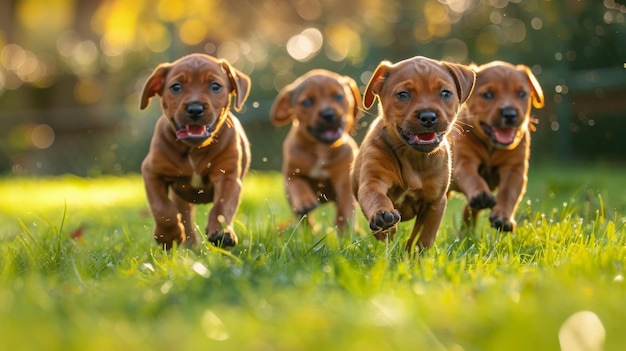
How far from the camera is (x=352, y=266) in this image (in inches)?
137

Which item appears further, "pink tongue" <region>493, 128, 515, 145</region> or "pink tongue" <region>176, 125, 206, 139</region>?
"pink tongue" <region>493, 128, 515, 145</region>

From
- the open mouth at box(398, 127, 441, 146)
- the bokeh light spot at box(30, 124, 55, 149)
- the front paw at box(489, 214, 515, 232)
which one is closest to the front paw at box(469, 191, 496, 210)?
the front paw at box(489, 214, 515, 232)

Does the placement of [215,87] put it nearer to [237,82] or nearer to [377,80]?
[237,82]

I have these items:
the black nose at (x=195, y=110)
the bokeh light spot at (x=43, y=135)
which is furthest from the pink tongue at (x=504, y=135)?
the bokeh light spot at (x=43, y=135)

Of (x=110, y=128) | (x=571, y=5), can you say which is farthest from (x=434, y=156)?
(x=110, y=128)

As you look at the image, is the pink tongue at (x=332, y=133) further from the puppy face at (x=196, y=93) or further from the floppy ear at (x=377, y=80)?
the floppy ear at (x=377, y=80)

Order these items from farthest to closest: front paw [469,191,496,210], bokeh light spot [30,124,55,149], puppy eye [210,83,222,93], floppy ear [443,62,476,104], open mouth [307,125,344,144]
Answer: bokeh light spot [30,124,55,149]
open mouth [307,125,344,144]
puppy eye [210,83,222,93]
front paw [469,191,496,210]
floppy ear [443,62,476,104]

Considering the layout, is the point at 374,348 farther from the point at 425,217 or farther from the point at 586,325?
the point at 425,217

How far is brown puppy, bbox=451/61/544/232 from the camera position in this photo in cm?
511

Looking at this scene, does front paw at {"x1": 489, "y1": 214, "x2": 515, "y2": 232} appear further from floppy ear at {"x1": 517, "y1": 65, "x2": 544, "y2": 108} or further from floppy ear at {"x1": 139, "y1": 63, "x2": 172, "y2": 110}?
floppy ear at {"x1": 139, "y1": 63, "x2": 172, "y2": 110}

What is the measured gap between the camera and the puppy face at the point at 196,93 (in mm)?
4738

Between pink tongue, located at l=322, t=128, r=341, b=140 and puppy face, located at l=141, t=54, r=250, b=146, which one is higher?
puppy face, located at l=141, t=54, r=250, b=146

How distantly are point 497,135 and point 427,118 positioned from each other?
121 centimetres

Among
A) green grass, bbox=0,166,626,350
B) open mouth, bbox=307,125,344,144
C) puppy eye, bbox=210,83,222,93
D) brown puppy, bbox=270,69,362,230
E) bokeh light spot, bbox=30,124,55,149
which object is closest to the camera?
green grass, bbox=0,166,626,350
